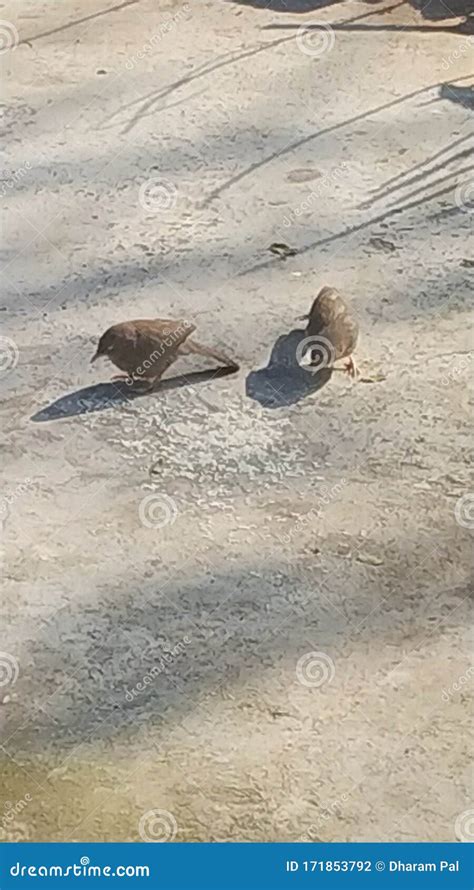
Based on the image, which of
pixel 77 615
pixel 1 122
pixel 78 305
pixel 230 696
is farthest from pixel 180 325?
pixel 1 122

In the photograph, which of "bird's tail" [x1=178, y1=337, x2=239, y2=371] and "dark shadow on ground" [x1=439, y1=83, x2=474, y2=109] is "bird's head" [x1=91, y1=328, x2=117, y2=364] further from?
"dark shadow on ground" [x1=439, y1=83, x2=474, y2=109]

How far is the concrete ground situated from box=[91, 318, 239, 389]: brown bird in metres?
0.11

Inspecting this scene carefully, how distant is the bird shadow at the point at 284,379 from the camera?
5.33 meters

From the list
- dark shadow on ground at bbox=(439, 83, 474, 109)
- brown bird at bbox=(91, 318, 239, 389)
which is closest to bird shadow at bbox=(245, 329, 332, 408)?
brown bird at bbox=(91, 318, 239, 389)

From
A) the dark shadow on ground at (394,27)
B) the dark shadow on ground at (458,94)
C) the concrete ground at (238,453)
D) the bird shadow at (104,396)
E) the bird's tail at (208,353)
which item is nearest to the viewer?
the concrete ground at (238,453)

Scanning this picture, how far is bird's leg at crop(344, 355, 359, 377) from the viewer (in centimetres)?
544

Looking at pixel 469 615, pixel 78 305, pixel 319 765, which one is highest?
pixel 78 305

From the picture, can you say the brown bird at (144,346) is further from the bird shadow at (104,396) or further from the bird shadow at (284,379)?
the bird shadow at (284,379)

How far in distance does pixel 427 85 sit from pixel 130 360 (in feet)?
10.7

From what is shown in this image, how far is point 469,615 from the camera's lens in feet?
14.2

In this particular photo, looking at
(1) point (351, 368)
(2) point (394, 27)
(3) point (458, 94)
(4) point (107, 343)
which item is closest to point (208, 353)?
(4) point (107, 343)

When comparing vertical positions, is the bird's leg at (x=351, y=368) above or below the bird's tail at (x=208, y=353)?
below

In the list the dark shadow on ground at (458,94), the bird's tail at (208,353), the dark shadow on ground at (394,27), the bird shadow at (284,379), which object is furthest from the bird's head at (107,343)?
the dark shadow on ground at (394,27)

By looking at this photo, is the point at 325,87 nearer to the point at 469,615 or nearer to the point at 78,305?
the point at 78,305
